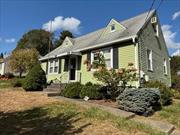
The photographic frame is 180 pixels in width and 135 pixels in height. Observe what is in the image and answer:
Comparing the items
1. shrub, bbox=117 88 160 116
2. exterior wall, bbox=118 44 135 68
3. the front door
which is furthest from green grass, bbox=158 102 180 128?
the front door

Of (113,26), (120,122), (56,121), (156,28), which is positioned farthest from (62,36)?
(120,122)

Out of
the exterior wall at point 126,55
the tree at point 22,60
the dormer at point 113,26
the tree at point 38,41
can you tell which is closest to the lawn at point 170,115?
the exterior wall at point 126,55

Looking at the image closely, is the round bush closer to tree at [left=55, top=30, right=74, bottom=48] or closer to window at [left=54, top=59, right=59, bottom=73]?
window at [left=54, top=59, right=59, bottom=73]

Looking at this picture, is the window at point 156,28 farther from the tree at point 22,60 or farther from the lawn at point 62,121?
the tree at point 22,60

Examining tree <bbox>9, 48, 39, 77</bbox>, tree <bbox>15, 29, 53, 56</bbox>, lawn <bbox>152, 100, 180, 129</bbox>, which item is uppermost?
tree <bbox>15, 29, 53, 56</bbox>

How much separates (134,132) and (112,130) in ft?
2.25

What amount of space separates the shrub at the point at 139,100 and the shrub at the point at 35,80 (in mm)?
7936

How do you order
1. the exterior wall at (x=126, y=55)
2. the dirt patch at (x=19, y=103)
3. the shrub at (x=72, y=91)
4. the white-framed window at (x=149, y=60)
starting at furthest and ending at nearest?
the white-framed window at (x=149, y=60)
the exterior wall at (x=126, y=55)
the shrub at (x=72, y=91)
the dirt patch at (x=19, y=103)

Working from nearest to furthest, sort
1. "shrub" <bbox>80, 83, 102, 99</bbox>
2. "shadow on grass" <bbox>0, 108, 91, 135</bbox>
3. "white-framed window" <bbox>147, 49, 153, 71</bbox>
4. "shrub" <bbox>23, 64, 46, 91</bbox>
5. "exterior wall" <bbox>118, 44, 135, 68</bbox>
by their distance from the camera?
"shadow on grass" <bbox>0, 108, 91, 135</bbox> < "shrub" <bbox>80, 83, 102, 99</bbox> < "exterior wall" <bbox>118, 44, 135, 68</bbox> < "white-framed window" <bbox>147, 49, 153, 71</bbox> < "shrub" <bbox>23, 64, 46, 91</bbox>

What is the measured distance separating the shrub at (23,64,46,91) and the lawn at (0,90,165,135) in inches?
217

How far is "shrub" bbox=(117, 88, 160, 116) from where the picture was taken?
28.9 ft

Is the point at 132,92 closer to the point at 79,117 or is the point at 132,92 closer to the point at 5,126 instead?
the point at 79,117

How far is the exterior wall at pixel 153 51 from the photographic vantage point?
1370 cm

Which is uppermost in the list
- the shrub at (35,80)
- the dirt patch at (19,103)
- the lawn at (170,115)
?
the shrub at (35,80)
